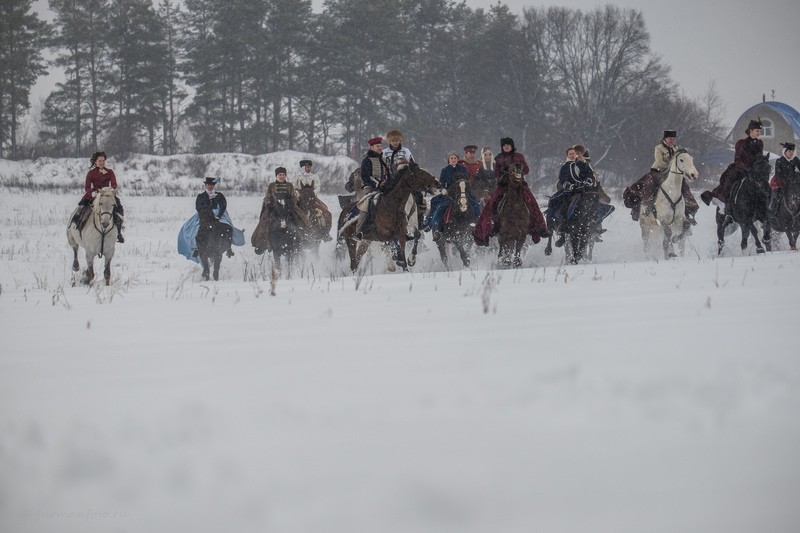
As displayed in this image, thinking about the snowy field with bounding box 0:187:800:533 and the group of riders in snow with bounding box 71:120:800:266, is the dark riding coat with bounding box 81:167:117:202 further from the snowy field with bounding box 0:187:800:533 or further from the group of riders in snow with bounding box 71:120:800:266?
the snowy field with bounding box 0:187:800:533

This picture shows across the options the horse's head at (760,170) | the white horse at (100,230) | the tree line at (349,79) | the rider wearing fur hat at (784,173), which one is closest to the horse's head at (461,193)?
the horse's head at (760,170)

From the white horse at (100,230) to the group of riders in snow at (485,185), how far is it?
0.44ft

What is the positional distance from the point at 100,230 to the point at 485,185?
22.6 ft

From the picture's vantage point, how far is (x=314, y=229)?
1605 cm

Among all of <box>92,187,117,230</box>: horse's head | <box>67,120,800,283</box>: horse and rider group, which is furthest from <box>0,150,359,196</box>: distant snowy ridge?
<box>92,187,117,230</box>: horse's head

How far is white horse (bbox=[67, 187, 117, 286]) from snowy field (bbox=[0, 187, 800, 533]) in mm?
8356

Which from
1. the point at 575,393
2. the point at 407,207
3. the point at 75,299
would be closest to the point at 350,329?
the point at 575,393

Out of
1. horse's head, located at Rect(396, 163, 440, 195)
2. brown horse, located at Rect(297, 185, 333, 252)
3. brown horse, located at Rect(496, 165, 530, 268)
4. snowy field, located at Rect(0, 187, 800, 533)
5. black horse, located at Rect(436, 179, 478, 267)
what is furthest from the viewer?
brown horse, located at Rect(297, 185, 333, 252)

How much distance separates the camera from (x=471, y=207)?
1416 cm

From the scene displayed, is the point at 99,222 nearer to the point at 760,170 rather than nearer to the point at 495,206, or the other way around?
the point at 495,206

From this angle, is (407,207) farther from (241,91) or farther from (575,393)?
(241,91)

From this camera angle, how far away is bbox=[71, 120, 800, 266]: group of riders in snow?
12.8 meters

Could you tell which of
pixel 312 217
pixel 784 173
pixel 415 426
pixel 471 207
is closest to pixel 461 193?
pixel 471 207

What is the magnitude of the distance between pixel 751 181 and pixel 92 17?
4400cm
